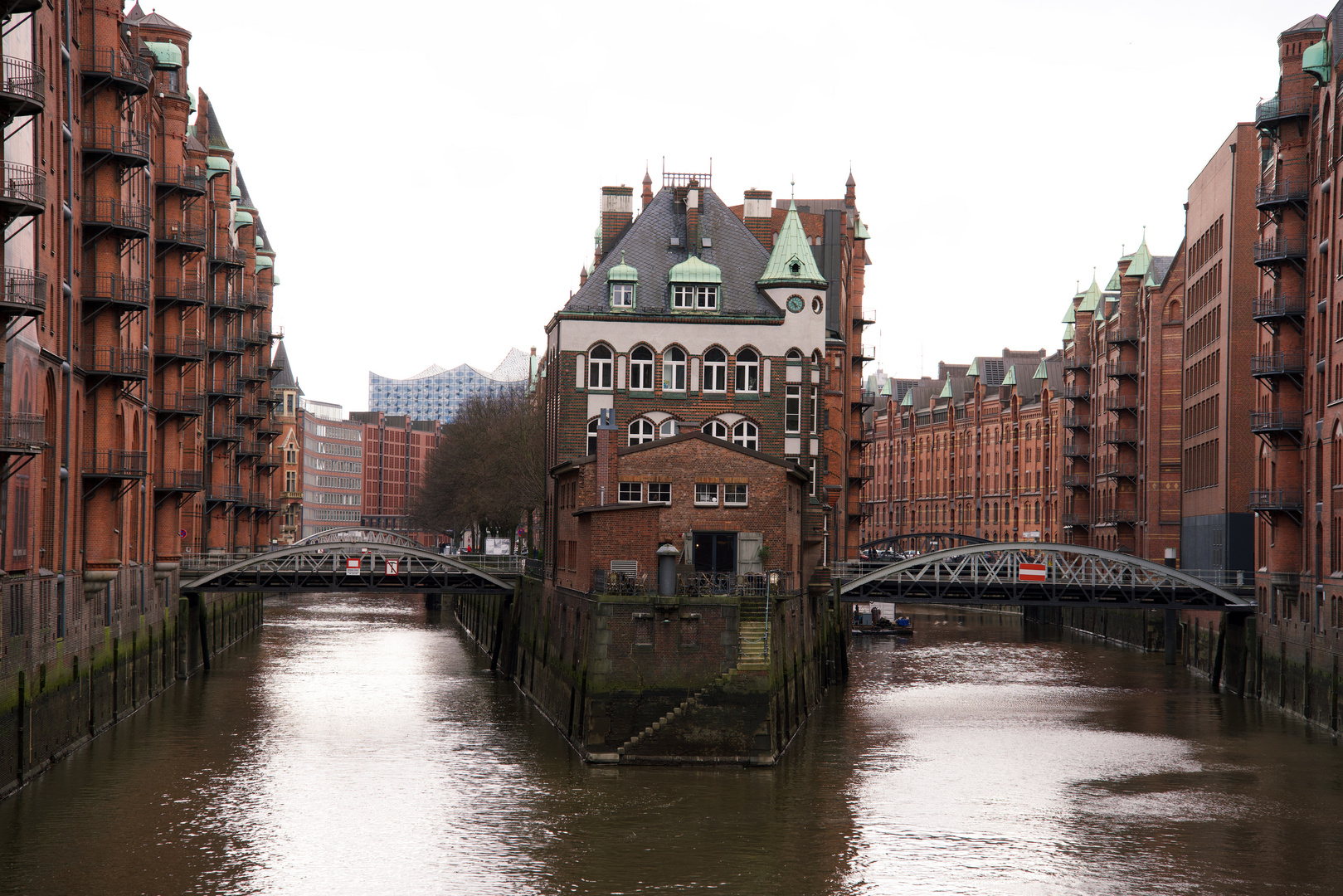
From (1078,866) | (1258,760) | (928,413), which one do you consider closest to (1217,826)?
(1078,866)

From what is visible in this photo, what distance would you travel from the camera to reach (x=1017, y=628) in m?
124

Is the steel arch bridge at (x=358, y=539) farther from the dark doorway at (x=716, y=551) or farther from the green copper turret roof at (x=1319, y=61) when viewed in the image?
the green copper turret roof at (x=1319, y=61)

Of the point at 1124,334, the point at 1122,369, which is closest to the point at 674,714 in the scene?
the point at 1122,369

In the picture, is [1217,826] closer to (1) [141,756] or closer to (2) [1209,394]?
(1) [141,756]

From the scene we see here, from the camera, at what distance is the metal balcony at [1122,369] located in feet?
347

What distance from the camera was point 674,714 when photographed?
47.8m

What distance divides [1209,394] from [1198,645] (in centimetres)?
1235

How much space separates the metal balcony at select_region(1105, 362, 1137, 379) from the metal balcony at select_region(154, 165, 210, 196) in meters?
A: 60.2

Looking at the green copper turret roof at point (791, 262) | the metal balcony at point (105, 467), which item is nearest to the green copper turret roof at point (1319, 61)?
the green copper turret roof at point (791, 262)

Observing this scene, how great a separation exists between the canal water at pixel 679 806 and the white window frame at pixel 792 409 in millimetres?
11584

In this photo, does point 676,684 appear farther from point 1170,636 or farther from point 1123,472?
point 1123,472

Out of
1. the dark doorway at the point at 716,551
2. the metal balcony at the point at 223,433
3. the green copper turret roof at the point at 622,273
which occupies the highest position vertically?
the green copper turret roof at the point at 622,273

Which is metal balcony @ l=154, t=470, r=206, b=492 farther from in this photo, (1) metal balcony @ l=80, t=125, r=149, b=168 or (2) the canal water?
(1) metal balcony @ l=80, t=125, r=149, b=168

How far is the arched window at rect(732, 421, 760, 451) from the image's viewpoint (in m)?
69.7
